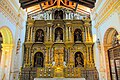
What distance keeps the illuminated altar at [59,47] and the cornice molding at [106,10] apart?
191 cm

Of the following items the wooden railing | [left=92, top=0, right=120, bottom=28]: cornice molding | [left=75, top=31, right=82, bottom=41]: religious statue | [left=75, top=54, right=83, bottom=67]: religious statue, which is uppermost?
[left=92, top=0, right=120, bottom=28]: cornice molding

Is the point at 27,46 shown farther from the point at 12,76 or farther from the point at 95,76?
the point at 95,76

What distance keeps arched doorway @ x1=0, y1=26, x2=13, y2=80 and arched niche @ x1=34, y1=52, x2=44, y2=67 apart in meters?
2.26

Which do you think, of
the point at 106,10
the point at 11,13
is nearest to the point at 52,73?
the point at 11,13

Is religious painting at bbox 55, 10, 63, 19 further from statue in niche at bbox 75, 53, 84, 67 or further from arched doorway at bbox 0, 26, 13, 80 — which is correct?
arched doorway at bbox 0, 26, 13, 80

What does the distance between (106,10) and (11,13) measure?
5.01 m

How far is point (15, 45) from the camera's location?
7.59 meters

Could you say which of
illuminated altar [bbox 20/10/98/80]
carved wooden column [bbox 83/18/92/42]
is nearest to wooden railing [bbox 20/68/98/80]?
illuminated altar [bbox 20/10/98/80]

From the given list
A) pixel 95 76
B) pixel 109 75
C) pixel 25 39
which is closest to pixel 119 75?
pixel 109 75

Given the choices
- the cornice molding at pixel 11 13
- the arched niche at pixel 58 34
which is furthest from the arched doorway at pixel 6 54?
the arched niche at pixel 58 34

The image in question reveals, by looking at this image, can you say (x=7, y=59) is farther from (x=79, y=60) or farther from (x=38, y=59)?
(x=79, y=60)

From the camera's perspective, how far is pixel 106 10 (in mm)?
6547

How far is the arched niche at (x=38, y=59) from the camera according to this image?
898 centimetres

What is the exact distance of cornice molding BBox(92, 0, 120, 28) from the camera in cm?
559
